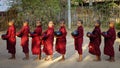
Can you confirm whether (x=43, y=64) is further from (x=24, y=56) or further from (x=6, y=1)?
(x=6, y=1)

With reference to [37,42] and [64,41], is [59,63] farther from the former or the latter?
[37,42]

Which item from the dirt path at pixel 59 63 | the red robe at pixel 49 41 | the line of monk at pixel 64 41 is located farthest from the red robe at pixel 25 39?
the red robe at pixel 49 41

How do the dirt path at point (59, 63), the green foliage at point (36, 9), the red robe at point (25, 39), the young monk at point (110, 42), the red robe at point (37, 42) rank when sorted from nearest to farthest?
the dirt path at point (59, 63) → the young monk at point (110, 42) → the red robe at point (37, 42) → the red robe at point (25, 39) → the green foliage at point (36, 9)

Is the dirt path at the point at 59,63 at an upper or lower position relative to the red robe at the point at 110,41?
lower

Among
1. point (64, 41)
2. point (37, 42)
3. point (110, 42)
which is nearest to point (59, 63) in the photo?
point (64, 41)

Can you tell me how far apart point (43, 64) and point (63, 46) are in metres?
1.08

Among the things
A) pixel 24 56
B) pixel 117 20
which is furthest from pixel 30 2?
pixel 24 56

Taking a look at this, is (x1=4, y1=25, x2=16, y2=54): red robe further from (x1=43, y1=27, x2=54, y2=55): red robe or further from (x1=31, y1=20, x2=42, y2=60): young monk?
(x1=43, y1=27, x2=54, y2=55): red robe

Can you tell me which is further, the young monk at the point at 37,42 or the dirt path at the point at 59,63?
the young monk at the point at 37,42

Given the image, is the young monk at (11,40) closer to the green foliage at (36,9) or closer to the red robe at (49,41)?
the red robe at (49,41)

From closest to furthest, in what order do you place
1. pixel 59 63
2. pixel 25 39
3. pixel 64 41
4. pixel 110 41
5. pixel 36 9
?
pixel 59 63 < pixel 110 41 < pixel 64 41 < pixel 25 39 < pixel 36 9

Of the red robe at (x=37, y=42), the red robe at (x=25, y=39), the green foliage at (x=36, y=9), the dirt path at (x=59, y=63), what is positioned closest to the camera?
the dirt path at (x=59, y=63)

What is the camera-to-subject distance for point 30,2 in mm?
23906

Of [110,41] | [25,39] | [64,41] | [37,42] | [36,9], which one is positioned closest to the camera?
[110,41]
